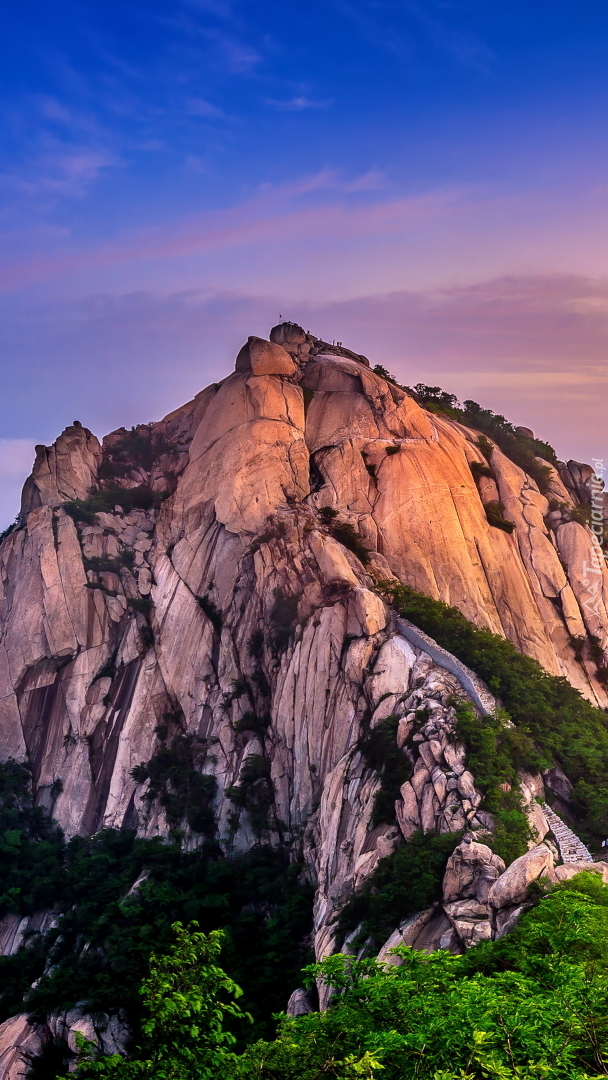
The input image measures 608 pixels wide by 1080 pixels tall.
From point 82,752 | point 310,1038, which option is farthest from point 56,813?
point 310,1038

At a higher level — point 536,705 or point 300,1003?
point 536,705

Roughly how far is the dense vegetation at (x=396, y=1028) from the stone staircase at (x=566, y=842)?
48.7 feet

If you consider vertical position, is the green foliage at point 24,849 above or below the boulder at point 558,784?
above

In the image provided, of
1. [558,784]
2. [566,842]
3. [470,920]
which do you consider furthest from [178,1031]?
[558,784]

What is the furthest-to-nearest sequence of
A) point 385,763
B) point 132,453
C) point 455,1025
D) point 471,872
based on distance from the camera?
point 132,453
point 385,763
point 471,872
point 455,1025

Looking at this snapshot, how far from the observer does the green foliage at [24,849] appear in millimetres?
52312

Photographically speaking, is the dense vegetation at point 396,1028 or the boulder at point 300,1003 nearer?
the dense vegetation at point 396,1028

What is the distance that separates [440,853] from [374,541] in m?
24.3

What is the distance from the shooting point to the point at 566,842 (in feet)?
126

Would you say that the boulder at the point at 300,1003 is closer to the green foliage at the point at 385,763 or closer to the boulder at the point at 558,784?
the green foliage at the point at 385,763

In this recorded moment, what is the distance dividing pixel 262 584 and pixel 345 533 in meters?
5.29

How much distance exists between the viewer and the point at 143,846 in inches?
1969

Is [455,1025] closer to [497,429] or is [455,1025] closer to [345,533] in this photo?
[345,533]

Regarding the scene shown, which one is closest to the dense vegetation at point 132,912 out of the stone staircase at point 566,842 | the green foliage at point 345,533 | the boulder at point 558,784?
the stone staircase at point 566,842
